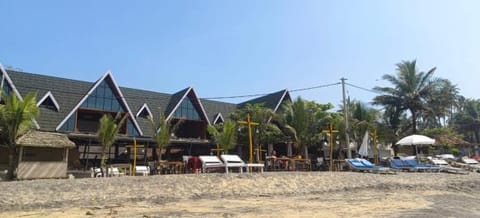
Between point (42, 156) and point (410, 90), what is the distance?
30.2 m

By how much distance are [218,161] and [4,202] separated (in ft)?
30.5

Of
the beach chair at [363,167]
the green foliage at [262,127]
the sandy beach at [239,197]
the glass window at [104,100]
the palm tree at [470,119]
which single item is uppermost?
the palm tree at [470,119]

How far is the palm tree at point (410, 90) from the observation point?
37844mm

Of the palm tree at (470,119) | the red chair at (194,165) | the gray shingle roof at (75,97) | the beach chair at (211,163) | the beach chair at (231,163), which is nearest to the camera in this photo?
the beach chair at (231,163)

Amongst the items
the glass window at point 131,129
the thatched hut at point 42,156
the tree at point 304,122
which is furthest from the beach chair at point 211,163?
the glass window at point 131,129

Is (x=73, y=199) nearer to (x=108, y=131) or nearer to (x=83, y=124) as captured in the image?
(x=108, y=131)

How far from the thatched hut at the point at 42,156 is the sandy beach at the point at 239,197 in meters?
5.69

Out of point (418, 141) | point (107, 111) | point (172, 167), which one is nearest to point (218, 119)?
point (107, 111)

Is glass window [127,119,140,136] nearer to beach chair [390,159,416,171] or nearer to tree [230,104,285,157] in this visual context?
tree [230,104,285,157]

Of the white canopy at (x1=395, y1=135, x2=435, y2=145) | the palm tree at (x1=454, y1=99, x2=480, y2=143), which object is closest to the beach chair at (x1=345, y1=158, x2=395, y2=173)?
the white canopy at (x1=395, y1=135, x2=435, y2=145)

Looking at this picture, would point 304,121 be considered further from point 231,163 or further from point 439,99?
point 439,99

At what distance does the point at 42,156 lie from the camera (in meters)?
21.1

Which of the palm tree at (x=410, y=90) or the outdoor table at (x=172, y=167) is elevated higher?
the palm tree at (x=410, y=90)

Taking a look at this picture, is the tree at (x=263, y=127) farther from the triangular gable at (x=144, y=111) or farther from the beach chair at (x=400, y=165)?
the beach chair at (x=400, y=165)
